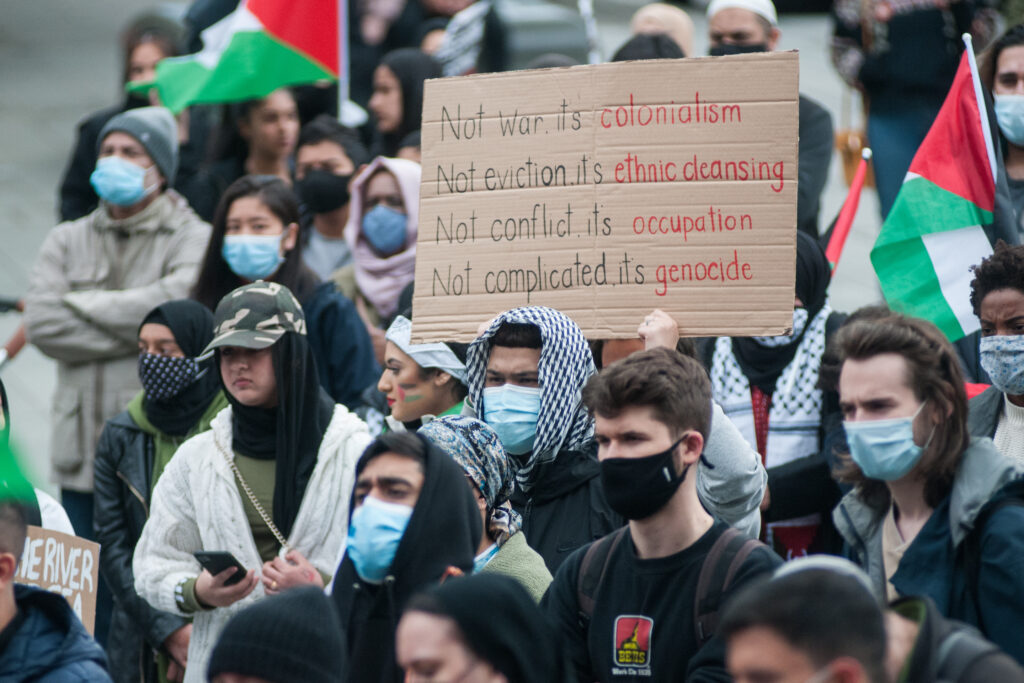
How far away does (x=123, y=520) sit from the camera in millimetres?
6215

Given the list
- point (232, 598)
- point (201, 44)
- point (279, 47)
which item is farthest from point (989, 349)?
point (201, 44)

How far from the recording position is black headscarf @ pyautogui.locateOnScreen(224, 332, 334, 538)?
5.38m

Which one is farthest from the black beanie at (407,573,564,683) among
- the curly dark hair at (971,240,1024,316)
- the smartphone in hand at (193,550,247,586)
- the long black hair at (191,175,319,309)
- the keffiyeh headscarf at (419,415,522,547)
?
the long black hair at (191,175,319,309)

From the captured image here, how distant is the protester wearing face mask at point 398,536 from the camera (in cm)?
414

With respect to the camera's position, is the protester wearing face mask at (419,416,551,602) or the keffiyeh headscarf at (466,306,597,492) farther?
the keffiyeh headscarf at (466,306,597,492)

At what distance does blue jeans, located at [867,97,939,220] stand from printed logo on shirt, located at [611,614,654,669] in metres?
5.69

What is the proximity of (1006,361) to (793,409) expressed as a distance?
1.18m

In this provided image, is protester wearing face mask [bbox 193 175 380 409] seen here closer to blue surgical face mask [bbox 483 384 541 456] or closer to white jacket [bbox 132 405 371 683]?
white jacket [bbox 132 405 371 683]

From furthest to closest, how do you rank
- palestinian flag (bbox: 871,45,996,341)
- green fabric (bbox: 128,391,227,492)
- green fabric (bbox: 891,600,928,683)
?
1. green fabric (bbox: 128,391,227,492)
2. palestinian flag (bbox: 871,45,996,341)
3. green fabric (bbox: 891,600,928,683)

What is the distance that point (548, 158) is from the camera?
5438 millimetres

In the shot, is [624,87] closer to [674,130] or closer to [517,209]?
[674,130]

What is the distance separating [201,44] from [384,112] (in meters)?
2.44

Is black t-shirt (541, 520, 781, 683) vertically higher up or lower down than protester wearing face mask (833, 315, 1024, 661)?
lower down

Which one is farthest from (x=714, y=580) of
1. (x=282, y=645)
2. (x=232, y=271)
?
(x=232, y=271)
